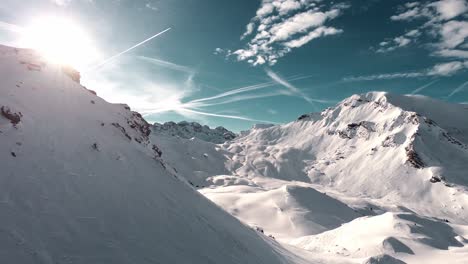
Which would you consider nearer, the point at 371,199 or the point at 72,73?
the point at 72,73

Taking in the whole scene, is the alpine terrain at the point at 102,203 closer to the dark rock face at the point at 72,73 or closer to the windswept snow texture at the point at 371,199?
the dark rock face at the point at 72,73

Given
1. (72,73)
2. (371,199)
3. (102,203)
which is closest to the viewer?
(102,203)

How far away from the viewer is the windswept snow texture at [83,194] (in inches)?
424

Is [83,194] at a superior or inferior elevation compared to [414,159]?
inferior

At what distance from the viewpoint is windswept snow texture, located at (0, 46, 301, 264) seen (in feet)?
35.4

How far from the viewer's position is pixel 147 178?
1847 cm

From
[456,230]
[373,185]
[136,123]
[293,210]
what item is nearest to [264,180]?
[373,185]

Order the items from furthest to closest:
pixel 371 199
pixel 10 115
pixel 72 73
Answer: pixel 371 199 → pixel 72 73 → pixel 10 115

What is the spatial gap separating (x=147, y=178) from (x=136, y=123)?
1060 centimetres

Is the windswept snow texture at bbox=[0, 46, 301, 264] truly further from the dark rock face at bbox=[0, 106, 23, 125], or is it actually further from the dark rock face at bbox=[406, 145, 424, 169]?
the dark rock face at bbox=[406, 145, 424, 169]

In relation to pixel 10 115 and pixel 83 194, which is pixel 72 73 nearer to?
pixel 10 115

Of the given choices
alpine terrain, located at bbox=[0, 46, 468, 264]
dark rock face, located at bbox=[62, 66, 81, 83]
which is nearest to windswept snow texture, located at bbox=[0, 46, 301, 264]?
alpine terrain, located at bbox=[0, 46, 468, 264]

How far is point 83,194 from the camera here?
13398 millimetres

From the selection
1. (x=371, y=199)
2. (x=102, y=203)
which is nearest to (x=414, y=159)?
(x=371, y=199)
